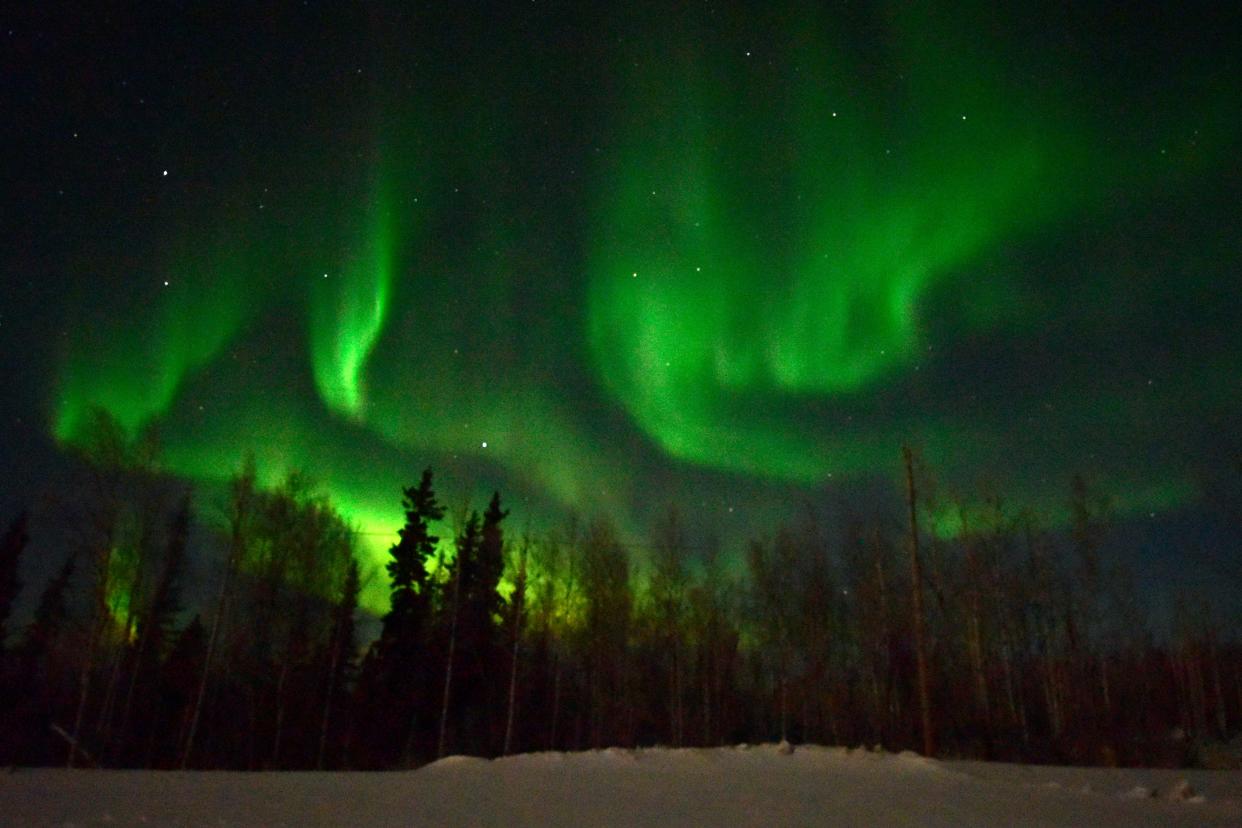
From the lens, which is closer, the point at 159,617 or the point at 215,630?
the point at 215,630

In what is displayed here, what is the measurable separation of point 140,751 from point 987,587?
1729 inches

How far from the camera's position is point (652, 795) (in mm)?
11305

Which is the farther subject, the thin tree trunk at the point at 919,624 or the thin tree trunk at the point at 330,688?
the thin tree trunk at the point at 330,688

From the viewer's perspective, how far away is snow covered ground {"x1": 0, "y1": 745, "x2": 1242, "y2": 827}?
928 centimetres

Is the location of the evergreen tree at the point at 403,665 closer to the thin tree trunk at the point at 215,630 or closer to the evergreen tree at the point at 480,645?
the evergreen tree at the point at 480,645

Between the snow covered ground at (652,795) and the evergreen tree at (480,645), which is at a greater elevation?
the evergreen tree at (480,645)

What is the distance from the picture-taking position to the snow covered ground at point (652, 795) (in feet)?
30.5

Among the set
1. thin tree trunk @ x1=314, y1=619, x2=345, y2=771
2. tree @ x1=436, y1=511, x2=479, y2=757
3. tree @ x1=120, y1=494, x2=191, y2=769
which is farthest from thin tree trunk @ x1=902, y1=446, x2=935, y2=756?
tree @ x1=120, y1=494, x2=191, y2=769

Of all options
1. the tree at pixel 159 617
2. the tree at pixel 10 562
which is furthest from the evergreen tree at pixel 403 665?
the tree at pixel 10 562

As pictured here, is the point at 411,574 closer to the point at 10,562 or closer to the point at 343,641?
the point at 343,641

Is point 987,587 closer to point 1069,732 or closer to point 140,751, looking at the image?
point 1069,732

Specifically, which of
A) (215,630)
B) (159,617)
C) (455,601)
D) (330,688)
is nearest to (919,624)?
(455,601)

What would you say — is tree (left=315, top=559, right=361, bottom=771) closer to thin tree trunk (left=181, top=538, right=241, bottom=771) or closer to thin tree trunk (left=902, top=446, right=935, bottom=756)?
thin tree trunk (left=181, top=538, right=241, bottom=771)

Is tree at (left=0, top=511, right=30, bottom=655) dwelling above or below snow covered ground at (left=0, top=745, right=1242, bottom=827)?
above
